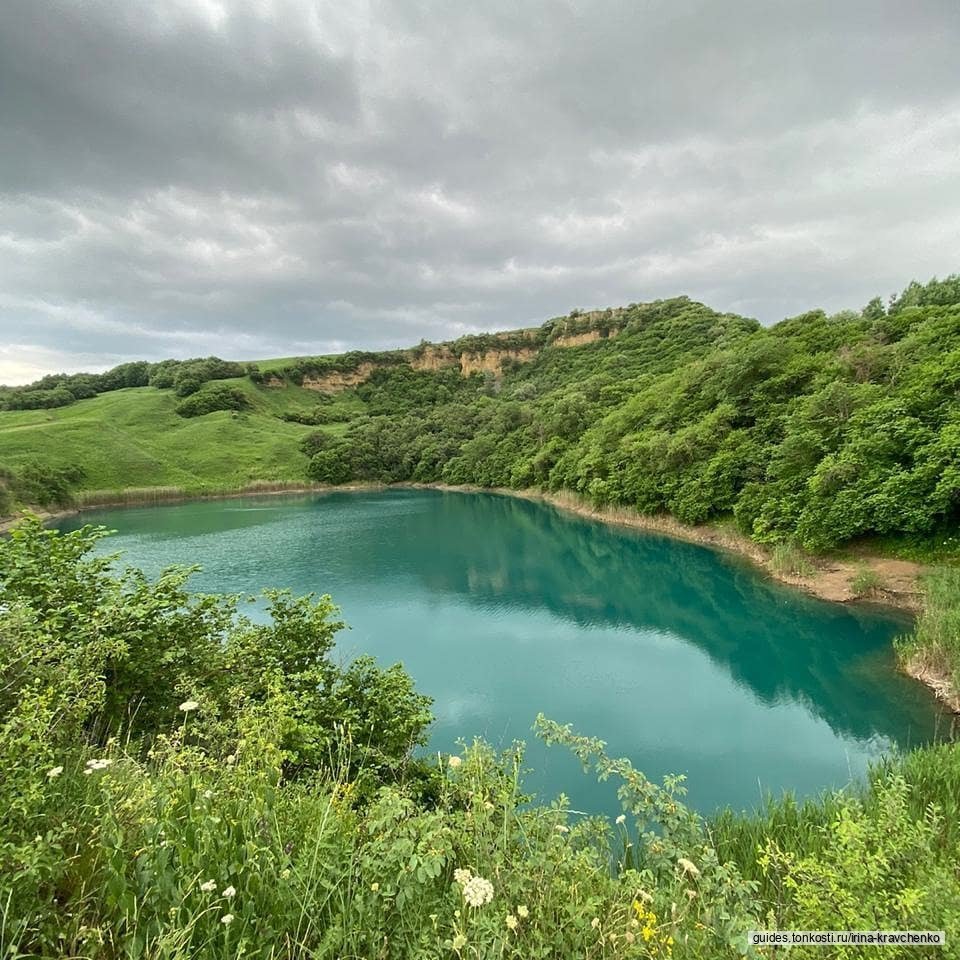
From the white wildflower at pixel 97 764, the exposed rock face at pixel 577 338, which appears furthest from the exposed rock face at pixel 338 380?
the white wildflower at pixel 97 764

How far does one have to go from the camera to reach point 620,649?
17984mm

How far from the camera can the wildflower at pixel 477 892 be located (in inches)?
94.1

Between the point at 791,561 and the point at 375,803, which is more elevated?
the point at 375,803

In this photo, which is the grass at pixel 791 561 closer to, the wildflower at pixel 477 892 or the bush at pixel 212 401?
the wildflower at pixel 477 892

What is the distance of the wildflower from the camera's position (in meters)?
2.39

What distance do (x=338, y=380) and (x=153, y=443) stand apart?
197 ft

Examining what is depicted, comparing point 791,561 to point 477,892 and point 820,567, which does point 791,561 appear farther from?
point 477,892

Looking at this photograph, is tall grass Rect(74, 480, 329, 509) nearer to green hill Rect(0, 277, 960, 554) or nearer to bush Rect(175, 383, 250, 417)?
green hill Rect(0, 277, 960, 554)

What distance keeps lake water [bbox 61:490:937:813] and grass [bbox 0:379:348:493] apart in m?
37.0

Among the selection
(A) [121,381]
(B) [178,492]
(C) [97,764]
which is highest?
(A) [121,381]

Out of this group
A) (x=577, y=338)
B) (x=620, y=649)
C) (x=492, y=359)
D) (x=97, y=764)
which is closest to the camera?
(x=97, y=764)

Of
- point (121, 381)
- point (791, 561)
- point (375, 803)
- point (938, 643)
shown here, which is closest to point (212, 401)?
point (121, 381)

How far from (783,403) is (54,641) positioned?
37193 millimetres

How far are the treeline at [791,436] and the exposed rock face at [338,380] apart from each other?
241 feet
